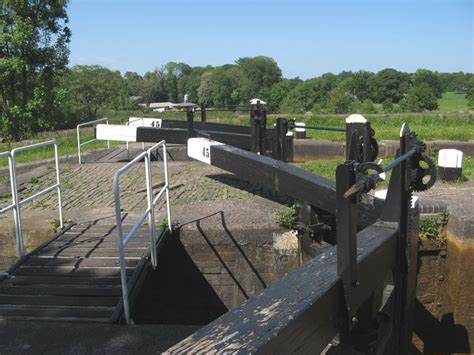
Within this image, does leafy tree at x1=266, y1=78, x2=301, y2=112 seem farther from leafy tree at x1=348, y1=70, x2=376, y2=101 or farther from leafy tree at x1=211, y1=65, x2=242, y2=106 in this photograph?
leafy tree at x1=211, y1=65, x2=242, y2=106

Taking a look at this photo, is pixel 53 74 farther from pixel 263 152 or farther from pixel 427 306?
pixel 427 306

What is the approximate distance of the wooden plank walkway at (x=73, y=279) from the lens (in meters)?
3.71

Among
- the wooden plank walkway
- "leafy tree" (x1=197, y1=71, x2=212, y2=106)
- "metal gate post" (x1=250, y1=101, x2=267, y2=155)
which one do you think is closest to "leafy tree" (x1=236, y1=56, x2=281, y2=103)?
"leafy tree" (x1=197, y1=71, x2=212, y2=106)

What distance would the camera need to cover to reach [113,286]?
418 centimetres

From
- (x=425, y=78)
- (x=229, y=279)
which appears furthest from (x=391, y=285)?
(x=425, y=78)

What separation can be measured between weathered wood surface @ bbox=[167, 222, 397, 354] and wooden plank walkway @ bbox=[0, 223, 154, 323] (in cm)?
200

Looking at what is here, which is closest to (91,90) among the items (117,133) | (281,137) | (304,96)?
(304,96)

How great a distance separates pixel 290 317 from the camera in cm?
157

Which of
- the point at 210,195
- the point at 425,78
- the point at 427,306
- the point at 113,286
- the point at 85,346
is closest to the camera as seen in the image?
the point at 85,346

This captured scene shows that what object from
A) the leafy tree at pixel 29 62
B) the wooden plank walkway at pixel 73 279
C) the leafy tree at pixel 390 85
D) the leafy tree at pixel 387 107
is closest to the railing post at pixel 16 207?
the wooden plank walkway at pixel 73 279

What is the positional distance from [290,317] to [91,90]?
5886 cm

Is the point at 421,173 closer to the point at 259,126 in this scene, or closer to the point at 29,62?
the point at 259,126

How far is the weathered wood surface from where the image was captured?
4.66ft

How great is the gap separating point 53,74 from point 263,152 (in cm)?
2060
